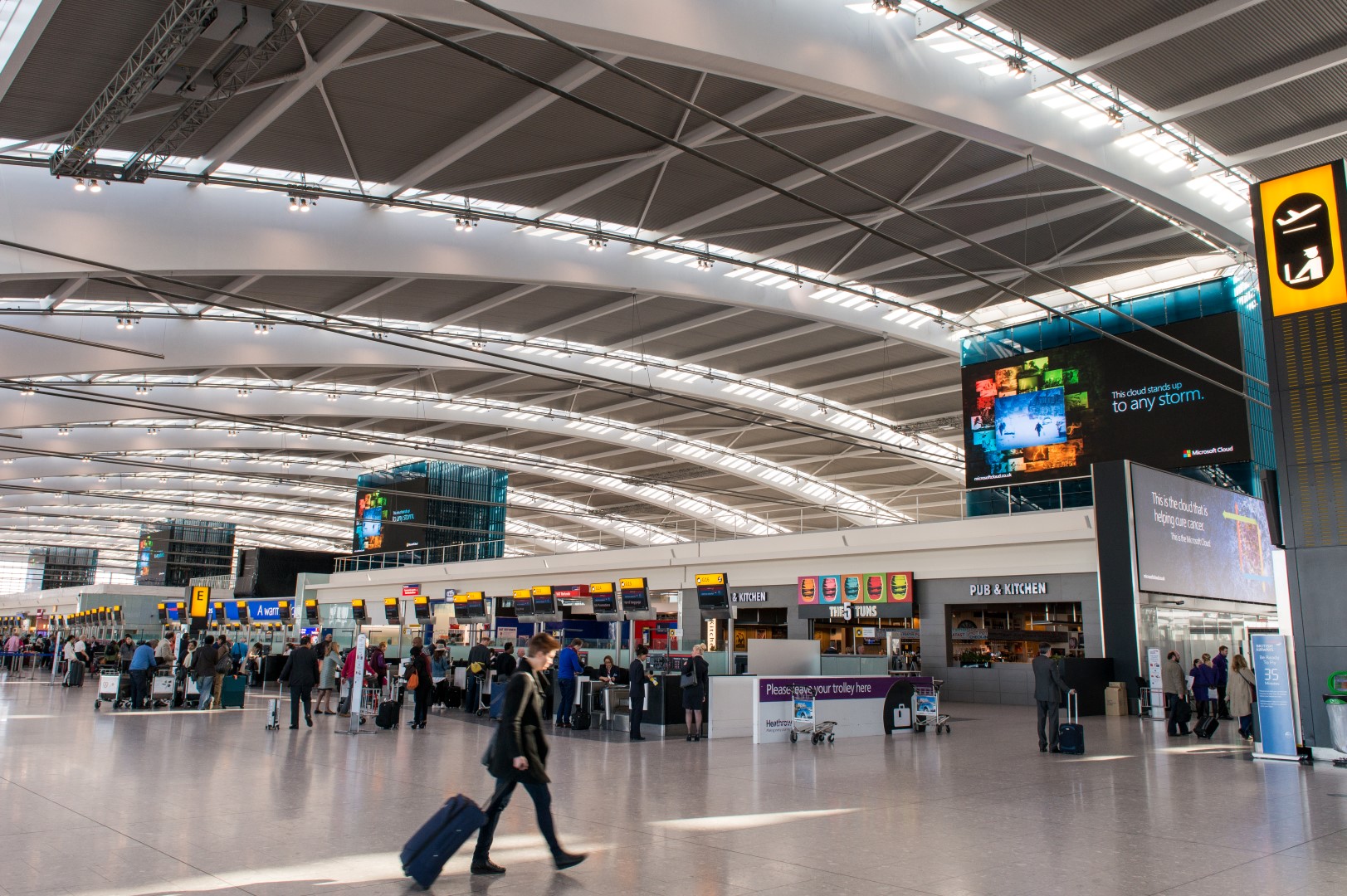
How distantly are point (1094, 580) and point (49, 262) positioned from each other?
21058 millimetres

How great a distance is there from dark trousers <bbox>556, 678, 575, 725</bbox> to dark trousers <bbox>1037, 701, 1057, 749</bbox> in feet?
23.6

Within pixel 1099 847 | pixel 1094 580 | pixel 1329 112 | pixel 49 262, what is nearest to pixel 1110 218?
pixel 1329 112

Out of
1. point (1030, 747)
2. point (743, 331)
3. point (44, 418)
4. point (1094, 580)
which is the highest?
point (743, 331)

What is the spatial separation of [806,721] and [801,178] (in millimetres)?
8963

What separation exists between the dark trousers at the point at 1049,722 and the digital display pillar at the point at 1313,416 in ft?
9.37

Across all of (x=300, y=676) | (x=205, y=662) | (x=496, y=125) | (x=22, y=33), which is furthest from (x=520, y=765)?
(x=205, y=662)

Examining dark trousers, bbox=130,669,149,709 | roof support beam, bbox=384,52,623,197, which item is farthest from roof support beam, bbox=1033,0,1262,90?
dark trousers, bbox=130,669,149,709

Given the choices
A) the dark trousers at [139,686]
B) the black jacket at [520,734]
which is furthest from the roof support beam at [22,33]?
the dark trousers at [139,686]

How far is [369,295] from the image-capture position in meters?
20.9

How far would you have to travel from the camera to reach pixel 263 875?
556 cm

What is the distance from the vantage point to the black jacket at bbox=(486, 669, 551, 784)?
593 cm

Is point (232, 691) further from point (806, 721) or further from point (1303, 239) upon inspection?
point (1303, 239)

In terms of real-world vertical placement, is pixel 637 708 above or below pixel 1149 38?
below

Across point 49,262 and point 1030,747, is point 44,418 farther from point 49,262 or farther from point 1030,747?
point 1030,747
